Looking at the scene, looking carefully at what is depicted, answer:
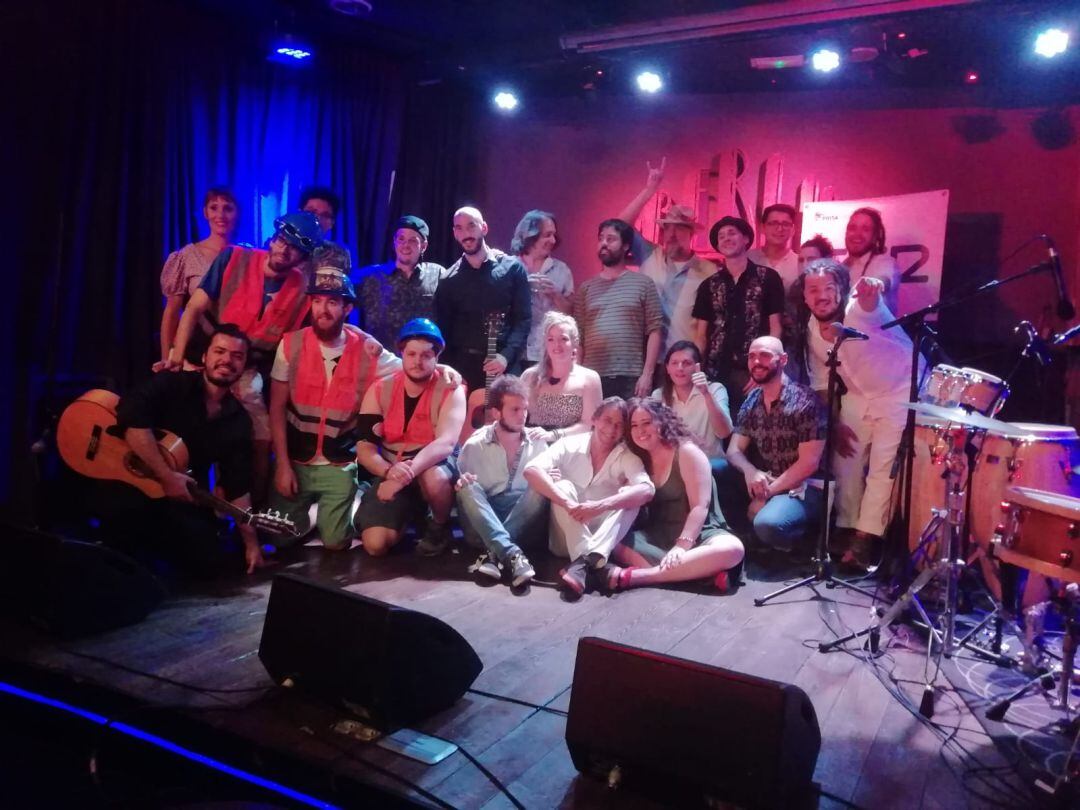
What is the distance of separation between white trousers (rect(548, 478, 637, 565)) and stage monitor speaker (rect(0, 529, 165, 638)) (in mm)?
2142

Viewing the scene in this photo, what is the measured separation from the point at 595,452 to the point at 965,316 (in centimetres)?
305

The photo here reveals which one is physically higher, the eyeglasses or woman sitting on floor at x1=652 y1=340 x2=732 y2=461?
the eyeglasses

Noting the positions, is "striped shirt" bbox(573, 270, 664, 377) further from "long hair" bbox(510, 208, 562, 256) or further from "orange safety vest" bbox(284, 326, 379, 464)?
"orange safety vest" bbox(284, 326, 379, 464)

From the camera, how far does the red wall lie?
219 inches

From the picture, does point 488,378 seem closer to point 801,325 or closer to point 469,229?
point 469,229

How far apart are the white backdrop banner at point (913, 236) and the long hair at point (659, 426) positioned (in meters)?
2.01

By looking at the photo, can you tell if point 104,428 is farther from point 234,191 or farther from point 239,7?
point 239,7

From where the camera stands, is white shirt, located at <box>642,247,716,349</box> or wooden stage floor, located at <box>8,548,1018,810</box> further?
white shirt, located at <box>642,247,716,349</box>

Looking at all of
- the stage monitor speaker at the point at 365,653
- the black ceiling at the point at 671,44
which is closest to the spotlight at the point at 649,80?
the black ceiling at the point at 671,44

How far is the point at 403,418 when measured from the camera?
4699 millimetres

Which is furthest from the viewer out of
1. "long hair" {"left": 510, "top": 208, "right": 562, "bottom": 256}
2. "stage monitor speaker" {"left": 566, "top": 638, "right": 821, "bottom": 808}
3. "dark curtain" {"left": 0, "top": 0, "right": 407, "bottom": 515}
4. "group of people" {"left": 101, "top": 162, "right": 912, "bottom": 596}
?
"long hair" {"left": 510, "top": 208, "right": 562, "bottom": 256}

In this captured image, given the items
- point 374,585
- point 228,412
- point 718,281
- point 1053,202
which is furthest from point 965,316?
point 228,412

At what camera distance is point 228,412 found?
4.35 meters

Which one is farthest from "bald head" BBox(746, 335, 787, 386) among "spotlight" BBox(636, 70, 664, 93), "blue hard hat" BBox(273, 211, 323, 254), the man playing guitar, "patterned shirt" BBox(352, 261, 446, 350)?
the man playing guitar
